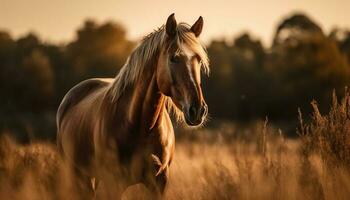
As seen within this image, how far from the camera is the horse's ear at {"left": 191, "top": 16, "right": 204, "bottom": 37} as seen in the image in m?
5.16

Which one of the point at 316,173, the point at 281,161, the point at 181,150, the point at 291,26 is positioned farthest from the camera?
the point at 291,26

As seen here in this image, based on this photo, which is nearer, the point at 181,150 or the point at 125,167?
the point at 125,167

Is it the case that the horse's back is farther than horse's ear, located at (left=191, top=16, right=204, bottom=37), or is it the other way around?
the horse's back

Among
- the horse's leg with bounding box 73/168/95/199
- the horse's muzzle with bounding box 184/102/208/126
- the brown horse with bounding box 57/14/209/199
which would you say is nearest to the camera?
the horse's muzzle with bounding box 184/102/208/126

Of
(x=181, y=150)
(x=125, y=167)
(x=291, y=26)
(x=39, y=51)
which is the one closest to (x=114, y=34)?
(x=39, y=51)

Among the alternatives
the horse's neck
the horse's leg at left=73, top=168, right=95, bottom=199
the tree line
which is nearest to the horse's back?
the horse's leg at left=73, top=168, right=95, bottom=199

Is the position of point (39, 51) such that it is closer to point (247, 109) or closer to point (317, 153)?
point (247, 109)

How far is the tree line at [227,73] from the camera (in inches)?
871

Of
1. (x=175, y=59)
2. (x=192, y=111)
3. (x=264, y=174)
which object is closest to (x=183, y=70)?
(x=175, y=59)

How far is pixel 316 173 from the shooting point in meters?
5.48

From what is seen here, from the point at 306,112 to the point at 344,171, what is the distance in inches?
689

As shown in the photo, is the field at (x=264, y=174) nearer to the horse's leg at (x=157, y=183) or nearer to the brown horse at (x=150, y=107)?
the horse's leg at (x=157, y=183)

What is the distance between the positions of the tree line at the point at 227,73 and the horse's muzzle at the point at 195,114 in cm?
1411

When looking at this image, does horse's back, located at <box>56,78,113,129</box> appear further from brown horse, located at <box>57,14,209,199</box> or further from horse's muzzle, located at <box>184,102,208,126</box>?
horse's muzzle, located at <box>184,102,208,126</box>
